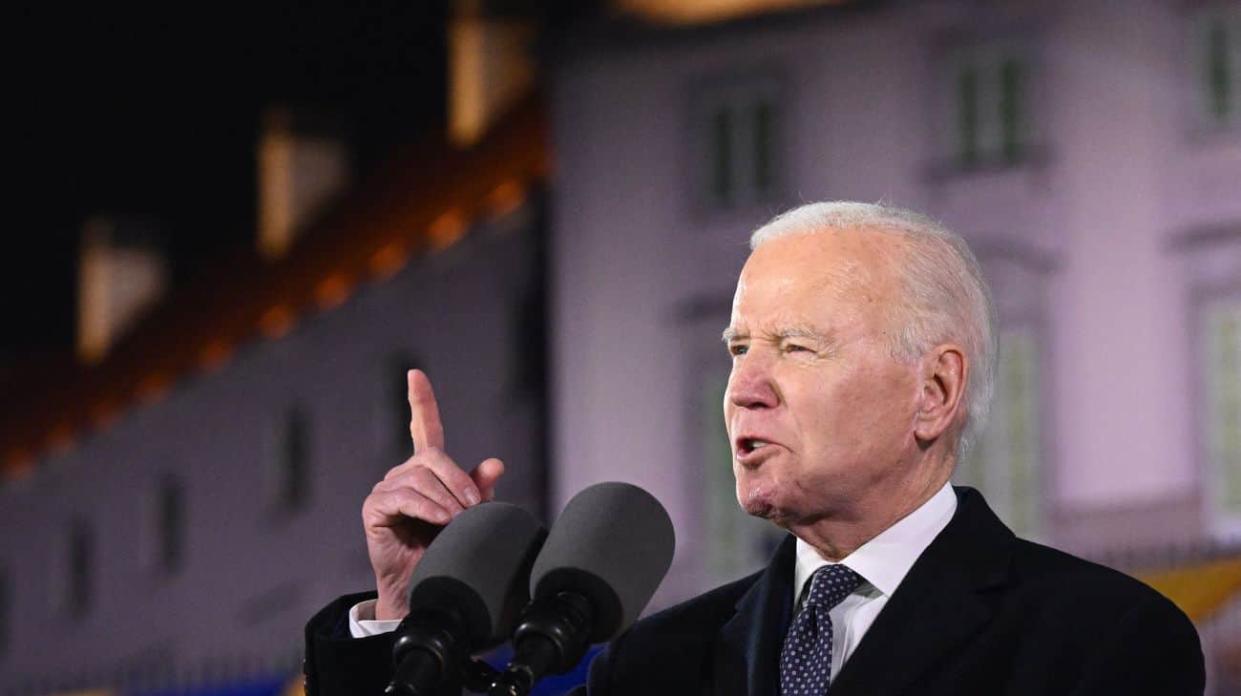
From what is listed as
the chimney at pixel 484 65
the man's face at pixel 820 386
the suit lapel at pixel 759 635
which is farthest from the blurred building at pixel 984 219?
the man's face at pixel 820 386

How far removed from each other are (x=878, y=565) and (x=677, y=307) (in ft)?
30.2

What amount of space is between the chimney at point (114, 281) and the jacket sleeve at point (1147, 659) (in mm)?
16376

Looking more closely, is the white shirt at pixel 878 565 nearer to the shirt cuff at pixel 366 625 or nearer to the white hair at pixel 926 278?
the white hair at pixel 926 278

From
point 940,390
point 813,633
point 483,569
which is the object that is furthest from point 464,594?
point 940,390

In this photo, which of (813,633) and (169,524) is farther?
(169,524)

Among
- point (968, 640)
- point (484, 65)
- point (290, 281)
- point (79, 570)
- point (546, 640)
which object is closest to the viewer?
point (546, 640)

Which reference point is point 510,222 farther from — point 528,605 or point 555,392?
point 528,605

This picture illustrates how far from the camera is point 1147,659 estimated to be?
1994mm

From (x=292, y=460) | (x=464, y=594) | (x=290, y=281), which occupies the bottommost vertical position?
(x=292, y=460)

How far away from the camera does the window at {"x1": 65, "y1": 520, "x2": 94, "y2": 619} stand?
16.2 metres

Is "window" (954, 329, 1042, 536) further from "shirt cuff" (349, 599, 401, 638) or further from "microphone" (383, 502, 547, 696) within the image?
"microphone" (383, 502, 547, 696)

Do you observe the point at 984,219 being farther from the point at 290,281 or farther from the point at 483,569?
the point at 483,569

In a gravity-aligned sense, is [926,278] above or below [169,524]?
above

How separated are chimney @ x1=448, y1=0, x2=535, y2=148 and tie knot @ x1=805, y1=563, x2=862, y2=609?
11.4 metres
